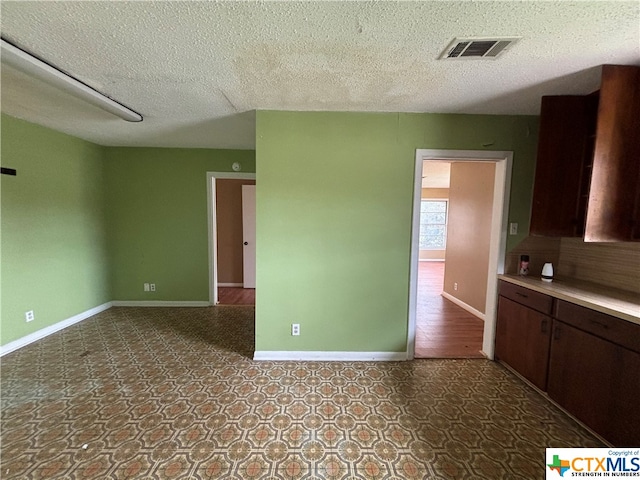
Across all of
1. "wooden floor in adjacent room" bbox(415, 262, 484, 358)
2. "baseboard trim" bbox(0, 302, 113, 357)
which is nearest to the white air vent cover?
"wooden floor in adjacent room" bbox(415, 262, 484, 358)

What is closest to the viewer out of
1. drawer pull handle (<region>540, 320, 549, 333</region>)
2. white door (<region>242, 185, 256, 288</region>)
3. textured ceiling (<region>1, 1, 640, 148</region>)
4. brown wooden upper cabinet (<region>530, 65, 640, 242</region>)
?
textured ceiling (<region>1, 1, 640, 148</region>)

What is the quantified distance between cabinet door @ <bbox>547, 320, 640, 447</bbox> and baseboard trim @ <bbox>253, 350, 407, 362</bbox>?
1217 mm

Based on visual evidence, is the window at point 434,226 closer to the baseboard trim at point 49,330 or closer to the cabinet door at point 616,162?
the cabinet door at point 616,162

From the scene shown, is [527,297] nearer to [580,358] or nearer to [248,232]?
[580,358]

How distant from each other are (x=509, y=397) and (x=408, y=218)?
1.71 metres

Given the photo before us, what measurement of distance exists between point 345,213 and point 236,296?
3.22m

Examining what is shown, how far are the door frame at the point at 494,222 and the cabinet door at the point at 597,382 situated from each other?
0.73 metres

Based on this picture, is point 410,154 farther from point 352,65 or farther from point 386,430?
point 386,430

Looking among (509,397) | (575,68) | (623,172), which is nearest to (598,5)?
(575,68)

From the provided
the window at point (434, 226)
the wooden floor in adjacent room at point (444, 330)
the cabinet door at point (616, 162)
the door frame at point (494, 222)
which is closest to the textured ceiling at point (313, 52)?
the cabinet door at point (616, 162)

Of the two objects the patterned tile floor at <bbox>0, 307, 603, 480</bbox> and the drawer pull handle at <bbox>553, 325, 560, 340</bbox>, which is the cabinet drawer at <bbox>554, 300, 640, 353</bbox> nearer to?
the drawer pull handle at <bbox>553, 325, 560, 340</bbox>

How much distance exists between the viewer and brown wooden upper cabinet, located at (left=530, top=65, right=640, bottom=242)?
67.5 inches

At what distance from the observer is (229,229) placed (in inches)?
216

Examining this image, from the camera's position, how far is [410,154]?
2584 millimetres
